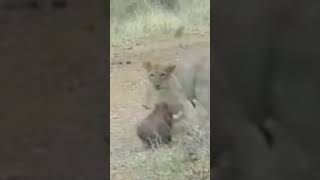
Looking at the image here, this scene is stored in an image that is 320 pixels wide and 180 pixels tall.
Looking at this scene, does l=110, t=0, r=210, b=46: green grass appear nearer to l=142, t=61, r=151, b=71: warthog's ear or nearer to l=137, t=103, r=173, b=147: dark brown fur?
l=142, t=61, r=151, b=71: warthog's ear

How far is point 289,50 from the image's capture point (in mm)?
1425

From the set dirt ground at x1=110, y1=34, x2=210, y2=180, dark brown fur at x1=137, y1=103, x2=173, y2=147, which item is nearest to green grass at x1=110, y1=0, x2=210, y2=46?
dirt ground at x1=110, y1=34, x2=210, y2=180

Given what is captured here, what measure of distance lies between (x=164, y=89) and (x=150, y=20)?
0.14 metres

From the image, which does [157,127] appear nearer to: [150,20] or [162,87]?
[162,87]

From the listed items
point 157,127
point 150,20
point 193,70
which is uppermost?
point 150,20

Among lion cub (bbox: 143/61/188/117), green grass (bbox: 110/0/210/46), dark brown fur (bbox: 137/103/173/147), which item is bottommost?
dark brown fur (bbox: 137/103/173/147)

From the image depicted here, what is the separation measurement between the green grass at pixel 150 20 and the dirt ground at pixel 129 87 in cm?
2

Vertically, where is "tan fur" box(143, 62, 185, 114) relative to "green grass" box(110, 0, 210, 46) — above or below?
below

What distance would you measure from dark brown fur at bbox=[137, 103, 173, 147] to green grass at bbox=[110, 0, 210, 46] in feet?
0.49

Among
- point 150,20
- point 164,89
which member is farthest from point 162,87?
point 150,20

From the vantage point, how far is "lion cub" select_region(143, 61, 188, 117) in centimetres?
141

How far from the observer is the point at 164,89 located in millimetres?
1444

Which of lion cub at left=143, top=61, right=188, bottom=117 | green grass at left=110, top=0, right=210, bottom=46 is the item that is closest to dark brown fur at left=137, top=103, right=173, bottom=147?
lion cub at left=143, top=61, right=188, bottom=117
